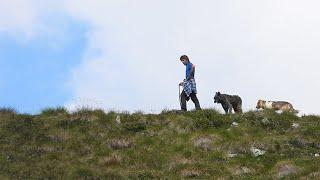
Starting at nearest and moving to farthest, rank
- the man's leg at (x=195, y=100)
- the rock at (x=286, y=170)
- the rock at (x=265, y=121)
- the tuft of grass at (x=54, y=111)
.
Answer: the rock at (x=286, y=170) → the rock at (x=265, y=121) → the tuft of grass at (x=54, y=111) → the man's leg at (x=195, y=100)

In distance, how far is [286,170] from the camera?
18.4 m

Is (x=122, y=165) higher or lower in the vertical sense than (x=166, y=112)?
lower

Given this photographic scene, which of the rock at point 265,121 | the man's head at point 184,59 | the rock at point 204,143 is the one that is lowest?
the rock at point 204,143

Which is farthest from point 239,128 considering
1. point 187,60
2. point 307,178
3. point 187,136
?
point 307,178

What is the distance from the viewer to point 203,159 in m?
20.1

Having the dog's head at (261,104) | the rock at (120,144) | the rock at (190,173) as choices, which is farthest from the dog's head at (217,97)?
the rock at (190,173)

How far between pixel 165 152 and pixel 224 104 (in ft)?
22.9

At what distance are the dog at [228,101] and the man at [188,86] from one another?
2.59 metres

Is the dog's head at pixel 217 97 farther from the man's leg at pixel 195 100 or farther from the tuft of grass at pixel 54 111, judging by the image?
the tuft of grass at pixel 54 111

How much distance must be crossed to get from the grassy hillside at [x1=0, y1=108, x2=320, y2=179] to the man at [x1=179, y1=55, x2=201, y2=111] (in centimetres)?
102

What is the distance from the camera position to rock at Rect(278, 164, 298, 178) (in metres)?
18.0

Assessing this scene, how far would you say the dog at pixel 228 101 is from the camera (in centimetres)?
2698

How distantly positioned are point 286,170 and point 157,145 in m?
5.23

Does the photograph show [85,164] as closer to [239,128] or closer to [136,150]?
[136,150]
